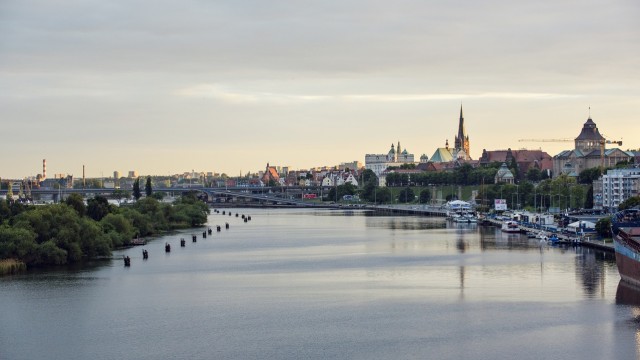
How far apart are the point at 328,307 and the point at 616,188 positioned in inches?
2350

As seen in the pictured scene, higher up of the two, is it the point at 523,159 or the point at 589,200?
the point at 523,159

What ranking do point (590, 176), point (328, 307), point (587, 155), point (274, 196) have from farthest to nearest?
1. point (274, 196)
2. point (587, 155)
3. point (590, 176)
4. point (328, 307)

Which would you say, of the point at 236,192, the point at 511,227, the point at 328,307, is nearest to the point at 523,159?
the point at 236,192

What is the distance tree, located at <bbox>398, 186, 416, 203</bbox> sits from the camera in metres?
140

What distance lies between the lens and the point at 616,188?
88562mm

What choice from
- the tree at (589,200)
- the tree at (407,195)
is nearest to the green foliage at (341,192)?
the tree at (407,195)

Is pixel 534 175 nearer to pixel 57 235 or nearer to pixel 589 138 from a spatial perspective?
pixel 589 138

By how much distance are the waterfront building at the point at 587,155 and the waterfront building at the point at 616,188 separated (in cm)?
2459

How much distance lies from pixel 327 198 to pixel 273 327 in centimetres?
12919

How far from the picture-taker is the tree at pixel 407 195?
140m

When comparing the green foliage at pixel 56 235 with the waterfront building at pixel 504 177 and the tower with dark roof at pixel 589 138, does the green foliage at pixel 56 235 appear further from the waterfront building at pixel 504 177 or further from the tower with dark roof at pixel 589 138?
the tower with dark roof at pixel 589 138

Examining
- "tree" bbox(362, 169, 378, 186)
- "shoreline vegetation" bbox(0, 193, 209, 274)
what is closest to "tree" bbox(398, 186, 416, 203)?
"tree" bbox(362, 169, 378, 186)

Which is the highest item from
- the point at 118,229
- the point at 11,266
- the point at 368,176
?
the point at 368,176

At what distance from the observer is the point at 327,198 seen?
15975 centimetres
